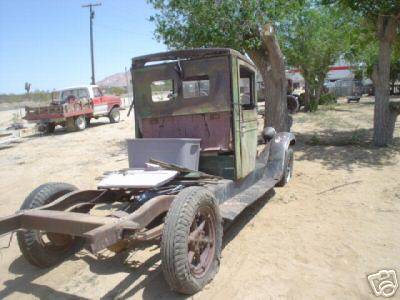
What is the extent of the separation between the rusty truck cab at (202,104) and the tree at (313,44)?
600 inches

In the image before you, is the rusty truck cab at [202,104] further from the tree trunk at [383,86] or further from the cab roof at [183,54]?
the tree trunk at [383,86]

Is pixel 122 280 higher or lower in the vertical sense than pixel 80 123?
lower

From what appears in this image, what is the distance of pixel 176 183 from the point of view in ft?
14.3

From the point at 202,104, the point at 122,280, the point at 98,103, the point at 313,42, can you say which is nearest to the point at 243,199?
the point at 202,104

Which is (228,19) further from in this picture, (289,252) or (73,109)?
(73,109)

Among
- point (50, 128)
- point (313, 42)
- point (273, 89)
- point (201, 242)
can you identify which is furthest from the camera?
point (313, 42)

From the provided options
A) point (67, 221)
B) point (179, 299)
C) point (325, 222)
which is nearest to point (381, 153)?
point (325, 222)

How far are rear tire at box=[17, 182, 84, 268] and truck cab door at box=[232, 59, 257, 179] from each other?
2.00 m

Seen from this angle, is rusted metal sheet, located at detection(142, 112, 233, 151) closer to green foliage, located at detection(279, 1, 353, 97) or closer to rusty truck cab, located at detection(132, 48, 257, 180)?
rusty truck cab, located at detection(132, 48, 257, 180)

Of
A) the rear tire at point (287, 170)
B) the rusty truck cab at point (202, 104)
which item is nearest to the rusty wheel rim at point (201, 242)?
the rusty truck cab at point (202, 104)

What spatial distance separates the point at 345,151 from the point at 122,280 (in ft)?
23.0

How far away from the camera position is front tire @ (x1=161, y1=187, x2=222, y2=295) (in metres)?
3.16

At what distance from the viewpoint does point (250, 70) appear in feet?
18.3

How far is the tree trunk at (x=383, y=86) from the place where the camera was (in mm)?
9414
